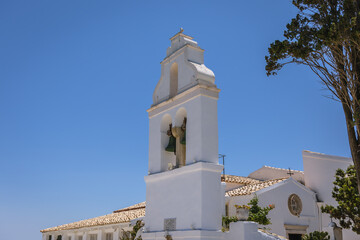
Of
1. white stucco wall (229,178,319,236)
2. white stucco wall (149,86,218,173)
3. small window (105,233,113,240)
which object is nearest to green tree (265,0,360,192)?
white stucco wall (149,86,218,173)

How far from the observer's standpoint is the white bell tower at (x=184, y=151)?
35.1 feet

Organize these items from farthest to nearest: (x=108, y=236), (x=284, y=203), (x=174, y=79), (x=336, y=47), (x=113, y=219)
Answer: (x=108, y=236) → (x=113, y=219) → (x=284, y=203) → (x=174, y=79) → (x=336, y=47)

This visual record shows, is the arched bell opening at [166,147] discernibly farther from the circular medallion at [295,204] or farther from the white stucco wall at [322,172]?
the white stucco wall at [322,172]

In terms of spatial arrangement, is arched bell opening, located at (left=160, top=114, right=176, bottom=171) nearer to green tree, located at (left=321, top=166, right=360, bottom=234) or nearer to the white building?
the white building

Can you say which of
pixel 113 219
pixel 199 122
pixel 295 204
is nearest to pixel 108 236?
pixel 113 219

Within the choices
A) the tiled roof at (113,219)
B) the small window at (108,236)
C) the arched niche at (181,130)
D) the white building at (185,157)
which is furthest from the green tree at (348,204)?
the small window at (108,236)

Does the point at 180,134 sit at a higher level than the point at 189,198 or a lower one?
higher

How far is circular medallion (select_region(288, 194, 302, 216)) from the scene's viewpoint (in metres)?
18.6

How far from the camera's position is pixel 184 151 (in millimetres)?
12469

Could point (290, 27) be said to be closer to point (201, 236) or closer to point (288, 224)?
point (201, 236)

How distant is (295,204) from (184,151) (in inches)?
348

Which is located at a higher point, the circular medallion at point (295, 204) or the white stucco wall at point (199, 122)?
the white stucco wall at point (199, 122)

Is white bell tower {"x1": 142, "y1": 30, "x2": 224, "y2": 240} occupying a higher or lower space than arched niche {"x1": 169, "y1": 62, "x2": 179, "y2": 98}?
lower

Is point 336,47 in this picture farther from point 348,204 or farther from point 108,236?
point 108,236
